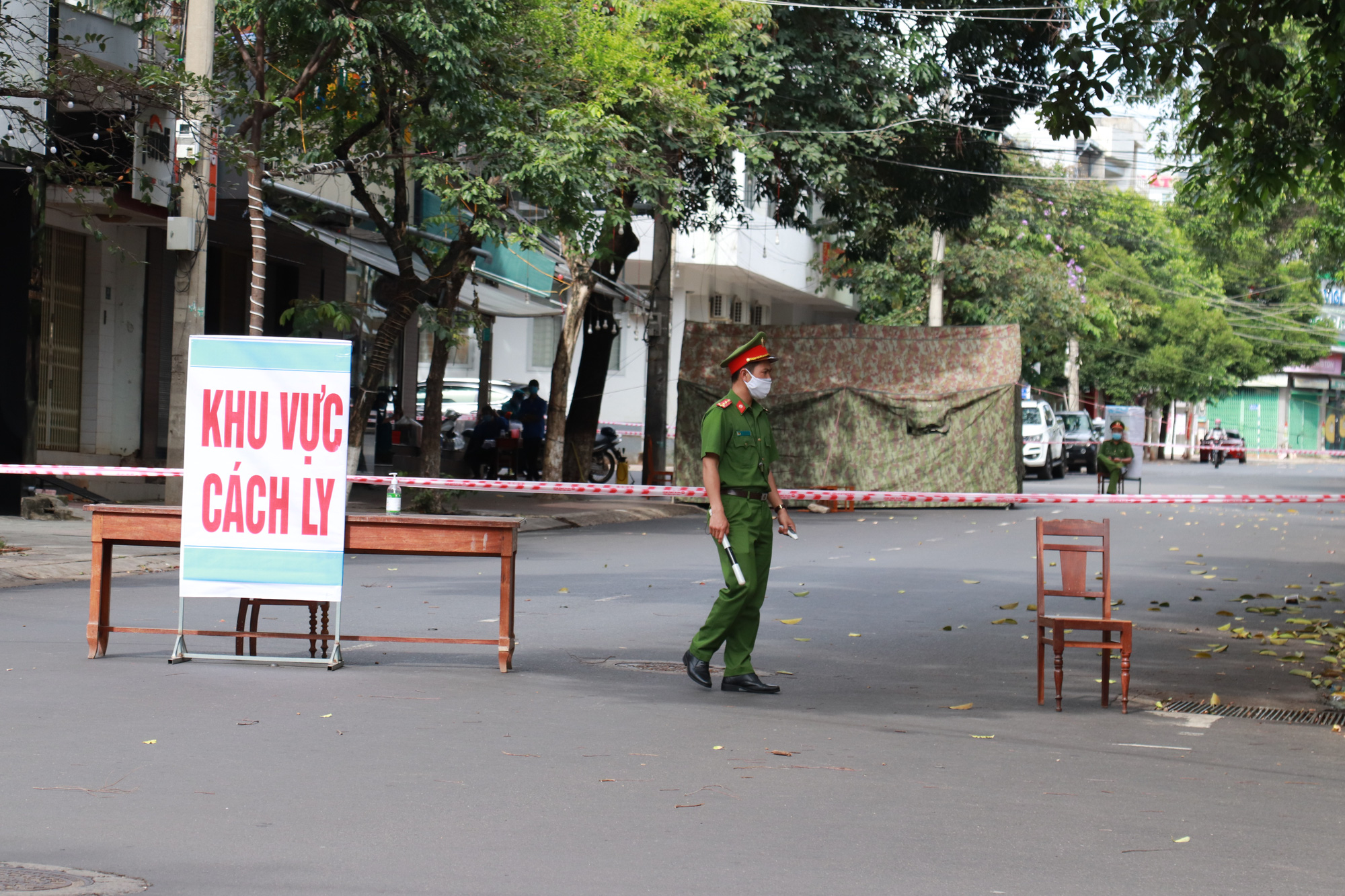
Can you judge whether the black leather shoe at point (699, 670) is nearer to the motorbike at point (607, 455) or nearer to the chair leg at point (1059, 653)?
the chair leg at point (1059, 653)

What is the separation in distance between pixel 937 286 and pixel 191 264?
2521 cm

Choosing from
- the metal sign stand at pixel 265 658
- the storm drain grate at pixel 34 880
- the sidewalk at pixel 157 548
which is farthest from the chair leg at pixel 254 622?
the storm drain grate at pixel 34 880

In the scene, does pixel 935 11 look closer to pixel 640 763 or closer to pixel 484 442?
pixel 484 442

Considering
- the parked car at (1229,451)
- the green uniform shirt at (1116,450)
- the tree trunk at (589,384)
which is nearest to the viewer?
the green uniform shirt at (1116,450)

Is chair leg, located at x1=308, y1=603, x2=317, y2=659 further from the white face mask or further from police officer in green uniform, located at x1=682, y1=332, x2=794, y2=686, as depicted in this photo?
the white face mask

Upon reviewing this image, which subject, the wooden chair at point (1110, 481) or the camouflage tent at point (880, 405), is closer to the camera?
the wooden chair at point (1110, 481)

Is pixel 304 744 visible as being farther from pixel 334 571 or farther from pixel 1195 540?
pixel 1195 540

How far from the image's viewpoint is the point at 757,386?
8.93m

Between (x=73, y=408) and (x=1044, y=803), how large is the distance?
57.6 ft

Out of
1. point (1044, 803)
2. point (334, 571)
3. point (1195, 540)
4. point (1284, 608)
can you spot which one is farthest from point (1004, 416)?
point (1044, 803)

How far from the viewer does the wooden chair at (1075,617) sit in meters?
8.28

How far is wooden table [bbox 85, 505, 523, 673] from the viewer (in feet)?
28.5

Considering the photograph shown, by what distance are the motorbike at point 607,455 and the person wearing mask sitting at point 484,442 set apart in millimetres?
2283

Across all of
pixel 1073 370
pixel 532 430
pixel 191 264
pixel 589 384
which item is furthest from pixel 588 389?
pixel 1073 370
